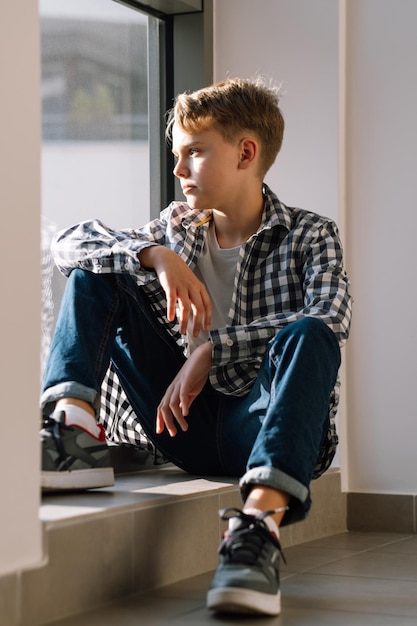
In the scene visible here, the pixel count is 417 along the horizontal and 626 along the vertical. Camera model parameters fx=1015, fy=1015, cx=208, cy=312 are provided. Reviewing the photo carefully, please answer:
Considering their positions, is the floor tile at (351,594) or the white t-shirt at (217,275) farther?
the white t-shirt at (217,275)

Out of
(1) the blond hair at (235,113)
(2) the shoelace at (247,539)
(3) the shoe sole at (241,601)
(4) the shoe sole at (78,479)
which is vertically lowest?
(3) the shoe sole at (241,601)

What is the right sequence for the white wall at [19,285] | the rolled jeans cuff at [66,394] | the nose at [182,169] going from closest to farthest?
1. the white wall at [19,285]
2. the rolled jeans cuff at [66,394]
3. the nose at [182,169]

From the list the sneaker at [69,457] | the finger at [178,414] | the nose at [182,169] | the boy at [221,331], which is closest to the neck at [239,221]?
the boy at [221,331]

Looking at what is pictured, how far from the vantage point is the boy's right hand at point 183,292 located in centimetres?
176

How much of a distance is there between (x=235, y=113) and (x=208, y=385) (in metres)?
0.55

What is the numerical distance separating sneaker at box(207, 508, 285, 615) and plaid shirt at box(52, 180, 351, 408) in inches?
16.5

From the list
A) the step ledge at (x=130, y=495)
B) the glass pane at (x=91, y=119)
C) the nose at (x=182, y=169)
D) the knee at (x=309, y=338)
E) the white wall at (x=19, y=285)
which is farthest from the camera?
the glass pane at (x=91, y=119)

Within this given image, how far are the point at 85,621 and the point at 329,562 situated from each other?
684 mm

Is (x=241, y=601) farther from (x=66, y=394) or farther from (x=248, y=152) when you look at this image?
(x=248, y=152)

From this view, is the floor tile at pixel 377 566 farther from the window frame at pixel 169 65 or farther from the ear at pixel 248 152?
the window frame at pixel 169 65

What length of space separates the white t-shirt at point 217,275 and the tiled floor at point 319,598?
0.49 metres

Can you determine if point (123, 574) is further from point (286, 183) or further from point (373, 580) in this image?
point (286, 183)

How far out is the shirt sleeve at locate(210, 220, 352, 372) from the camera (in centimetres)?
175

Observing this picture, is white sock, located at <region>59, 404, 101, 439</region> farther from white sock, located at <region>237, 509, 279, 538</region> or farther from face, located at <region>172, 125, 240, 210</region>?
face, located at <region>172, 125, 240, 210</region>
